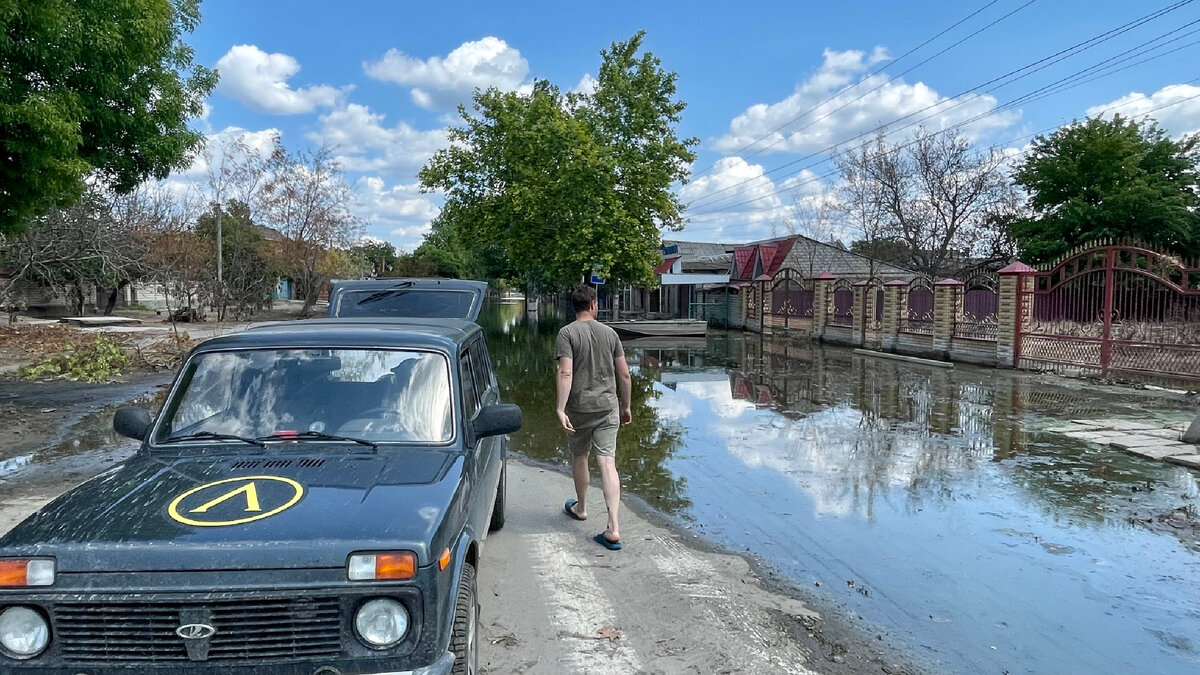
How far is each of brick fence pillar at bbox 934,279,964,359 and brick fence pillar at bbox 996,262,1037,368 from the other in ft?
7.47

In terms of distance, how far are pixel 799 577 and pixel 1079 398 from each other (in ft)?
35.6

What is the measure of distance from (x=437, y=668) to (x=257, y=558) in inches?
27.8

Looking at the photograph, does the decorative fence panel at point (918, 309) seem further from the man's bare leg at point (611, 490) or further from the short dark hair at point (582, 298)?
the man's bare leg at point (611, 490)

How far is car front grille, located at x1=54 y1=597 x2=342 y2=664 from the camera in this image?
257 cm

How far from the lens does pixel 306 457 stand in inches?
135

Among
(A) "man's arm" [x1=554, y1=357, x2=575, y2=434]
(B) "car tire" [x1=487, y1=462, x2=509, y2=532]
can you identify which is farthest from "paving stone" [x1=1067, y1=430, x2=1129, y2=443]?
(B) "car tire" [x1=487, y1=462, x2=509, y2=532]

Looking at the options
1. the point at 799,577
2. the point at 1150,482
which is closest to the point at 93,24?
the point at 799,577

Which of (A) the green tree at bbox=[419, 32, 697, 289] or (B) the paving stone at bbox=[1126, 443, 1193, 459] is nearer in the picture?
(B) the paving stone at bbox=[1126, 443, 1193, 459]

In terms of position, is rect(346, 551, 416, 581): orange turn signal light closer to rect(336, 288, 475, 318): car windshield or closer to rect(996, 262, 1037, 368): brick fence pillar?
rect(336, 288, 475, 318): car windshield

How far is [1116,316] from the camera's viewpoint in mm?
15969

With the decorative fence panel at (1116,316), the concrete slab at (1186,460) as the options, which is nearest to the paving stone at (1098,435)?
the concrete slab at (1186,460)

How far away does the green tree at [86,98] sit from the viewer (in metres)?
8.85

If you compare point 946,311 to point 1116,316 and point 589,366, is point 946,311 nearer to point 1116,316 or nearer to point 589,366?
point 1116,316

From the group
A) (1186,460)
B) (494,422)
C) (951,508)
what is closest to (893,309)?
(1186,460)
